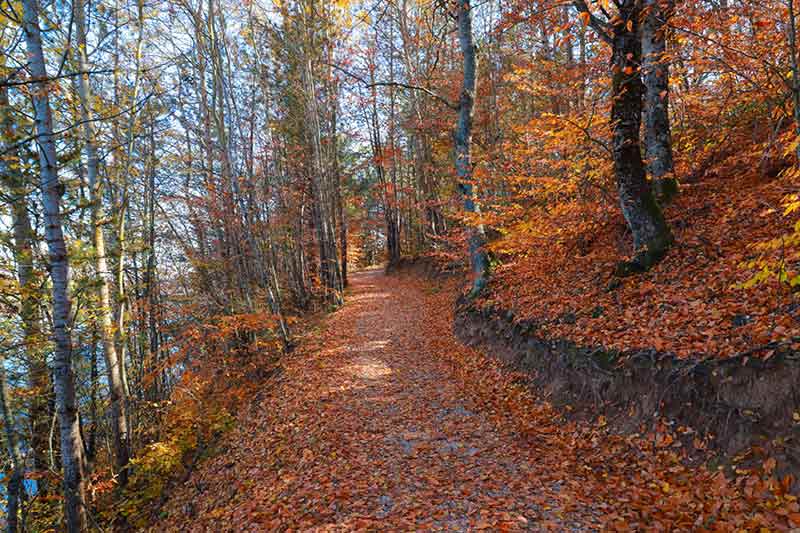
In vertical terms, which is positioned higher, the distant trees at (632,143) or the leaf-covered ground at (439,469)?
the distant trees at (632,143)

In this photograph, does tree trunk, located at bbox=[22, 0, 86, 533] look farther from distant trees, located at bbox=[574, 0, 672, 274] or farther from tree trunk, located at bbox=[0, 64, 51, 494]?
distant trees, located at bbox=[574, 0, 672, 274]

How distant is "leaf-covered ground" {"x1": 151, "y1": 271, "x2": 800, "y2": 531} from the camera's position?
3.55 meters

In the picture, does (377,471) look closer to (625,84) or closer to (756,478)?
(756,478)

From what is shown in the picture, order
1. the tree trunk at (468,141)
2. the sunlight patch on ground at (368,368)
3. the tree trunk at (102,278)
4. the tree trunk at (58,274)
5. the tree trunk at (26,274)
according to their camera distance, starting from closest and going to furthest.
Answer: the tree trunk at (58,274), the tree trunk at (26,274), the tree trunk at (102,278), the sunlight patch on ground at (368,368), the tree trunk at (468,141)

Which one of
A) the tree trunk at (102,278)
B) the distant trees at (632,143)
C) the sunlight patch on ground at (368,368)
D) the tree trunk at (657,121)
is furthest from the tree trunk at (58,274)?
the tree trunk at (657,121)

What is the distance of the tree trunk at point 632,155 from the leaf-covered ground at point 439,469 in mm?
3172

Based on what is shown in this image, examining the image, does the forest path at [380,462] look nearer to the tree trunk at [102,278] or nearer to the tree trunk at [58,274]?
the tree trunk at [58,274]

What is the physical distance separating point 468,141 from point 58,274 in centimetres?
908

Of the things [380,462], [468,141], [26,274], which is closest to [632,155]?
[468,141]

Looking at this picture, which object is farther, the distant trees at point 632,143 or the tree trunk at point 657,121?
the tree trunk at point 657,121

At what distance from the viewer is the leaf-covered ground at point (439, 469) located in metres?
3.55

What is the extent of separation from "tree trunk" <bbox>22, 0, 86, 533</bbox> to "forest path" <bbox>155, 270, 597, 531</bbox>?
1.73m

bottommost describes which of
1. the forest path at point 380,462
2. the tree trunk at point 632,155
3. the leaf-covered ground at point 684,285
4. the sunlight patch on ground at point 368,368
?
the forest path at point 380,462

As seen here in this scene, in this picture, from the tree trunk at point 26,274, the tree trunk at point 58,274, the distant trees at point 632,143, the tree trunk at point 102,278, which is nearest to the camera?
the tree trunk at point 58,274
